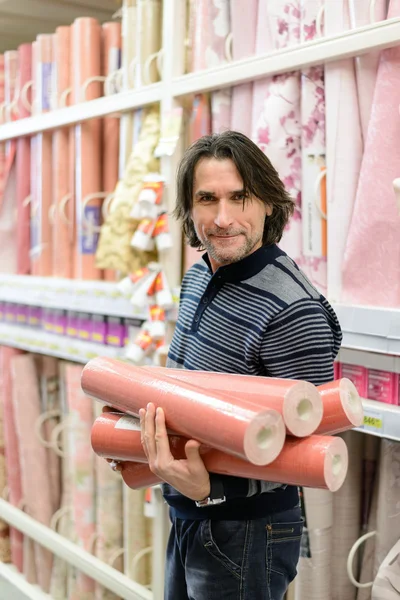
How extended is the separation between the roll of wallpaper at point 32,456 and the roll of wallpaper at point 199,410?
134 cm

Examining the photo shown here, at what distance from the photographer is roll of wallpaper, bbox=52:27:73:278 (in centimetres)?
224

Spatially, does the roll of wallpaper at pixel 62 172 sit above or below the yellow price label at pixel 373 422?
→ above

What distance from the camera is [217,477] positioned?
108 cm

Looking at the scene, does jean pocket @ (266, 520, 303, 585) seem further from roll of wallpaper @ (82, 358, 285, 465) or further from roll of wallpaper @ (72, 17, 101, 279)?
roll of wallpaper @ (72, 17, 101, 279)

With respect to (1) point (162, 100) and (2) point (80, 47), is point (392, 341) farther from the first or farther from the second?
(2) point (80, 47)

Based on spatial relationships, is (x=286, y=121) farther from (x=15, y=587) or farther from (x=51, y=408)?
(x=15, y=587)

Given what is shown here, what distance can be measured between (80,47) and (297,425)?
1.59 metres

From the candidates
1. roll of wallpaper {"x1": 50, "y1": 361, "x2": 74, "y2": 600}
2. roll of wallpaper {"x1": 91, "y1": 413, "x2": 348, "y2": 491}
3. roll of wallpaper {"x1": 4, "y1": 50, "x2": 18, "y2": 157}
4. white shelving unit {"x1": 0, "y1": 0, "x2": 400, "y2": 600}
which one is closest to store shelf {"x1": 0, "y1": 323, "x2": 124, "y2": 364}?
white shelving unit {"x1": 0, "y1": 0, "x2": 400, "y2": 600}

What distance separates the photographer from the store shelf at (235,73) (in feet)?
4.45

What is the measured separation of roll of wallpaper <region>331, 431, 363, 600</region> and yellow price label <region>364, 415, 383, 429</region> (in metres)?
0.19

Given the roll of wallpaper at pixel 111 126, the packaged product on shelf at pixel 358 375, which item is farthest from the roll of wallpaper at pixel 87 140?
the packaged product on shelf at pixel 358 375

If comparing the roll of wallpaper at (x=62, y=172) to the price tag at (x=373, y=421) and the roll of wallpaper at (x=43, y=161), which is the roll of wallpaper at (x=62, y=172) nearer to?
the roll of wallpaper at (x=43, y=161)

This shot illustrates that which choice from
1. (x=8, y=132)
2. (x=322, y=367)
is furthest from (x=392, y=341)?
(x=8, y=132)

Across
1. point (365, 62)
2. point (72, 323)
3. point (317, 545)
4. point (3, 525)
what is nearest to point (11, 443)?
point (3, 525)
